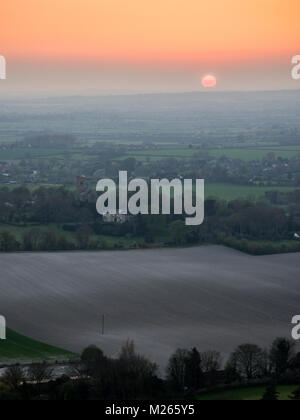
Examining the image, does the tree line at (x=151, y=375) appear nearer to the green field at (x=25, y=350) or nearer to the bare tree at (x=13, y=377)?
the bare tree at (x=13, y=377)

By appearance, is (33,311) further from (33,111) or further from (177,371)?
(33,111)

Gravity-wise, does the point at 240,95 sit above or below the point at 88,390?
above

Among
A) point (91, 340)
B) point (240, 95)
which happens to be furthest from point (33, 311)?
point (240, 95)

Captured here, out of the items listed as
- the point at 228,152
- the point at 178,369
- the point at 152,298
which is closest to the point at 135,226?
the point at 152,298

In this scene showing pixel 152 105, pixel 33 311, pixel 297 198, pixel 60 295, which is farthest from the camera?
pixel 152 105

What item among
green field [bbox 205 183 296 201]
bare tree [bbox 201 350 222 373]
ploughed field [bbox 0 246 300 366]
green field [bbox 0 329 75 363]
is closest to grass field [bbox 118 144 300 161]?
green field [bbox 205 183 296 201]

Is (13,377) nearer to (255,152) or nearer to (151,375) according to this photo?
(151,375)
